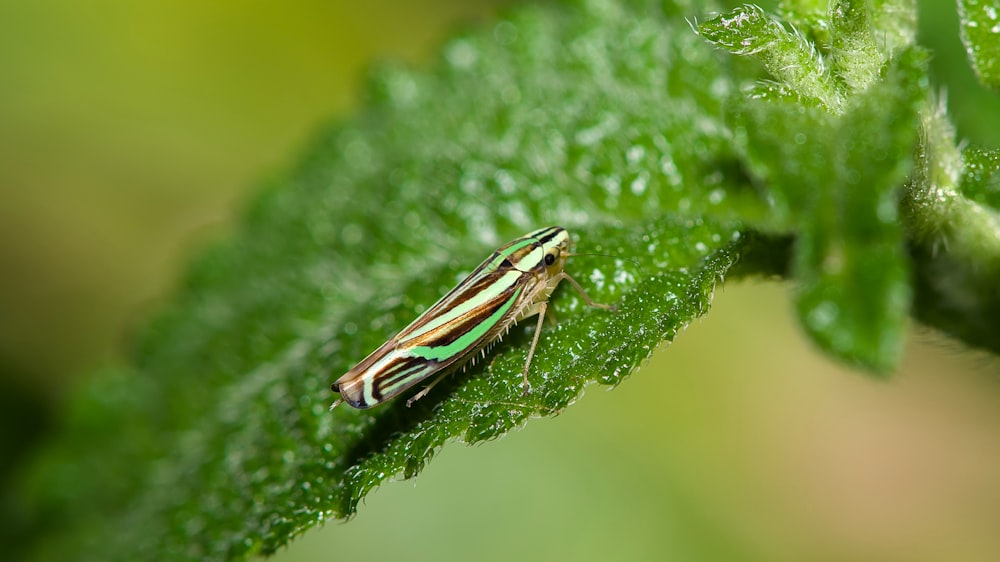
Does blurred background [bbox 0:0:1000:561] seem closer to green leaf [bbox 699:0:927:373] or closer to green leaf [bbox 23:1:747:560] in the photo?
green leaf [bbox 23:1:747:560]

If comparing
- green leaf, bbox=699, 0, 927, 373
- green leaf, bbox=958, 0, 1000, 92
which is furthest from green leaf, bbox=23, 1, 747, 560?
green leaf, bbox=958, 0, 1000, 92

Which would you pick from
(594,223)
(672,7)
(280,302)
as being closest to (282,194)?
(280,302)

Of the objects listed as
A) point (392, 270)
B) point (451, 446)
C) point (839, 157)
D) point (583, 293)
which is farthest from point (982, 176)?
point (451, 446)

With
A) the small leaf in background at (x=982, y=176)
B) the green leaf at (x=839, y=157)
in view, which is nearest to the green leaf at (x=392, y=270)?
the green leaf at (x=839, y=157)

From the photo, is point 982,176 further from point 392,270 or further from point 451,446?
point 451,446

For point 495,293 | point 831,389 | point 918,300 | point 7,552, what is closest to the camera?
point 918,300

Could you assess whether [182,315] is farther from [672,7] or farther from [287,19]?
[287,19]
